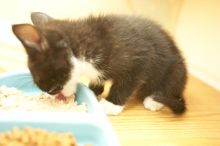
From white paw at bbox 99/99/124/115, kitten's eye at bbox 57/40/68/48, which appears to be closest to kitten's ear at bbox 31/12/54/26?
kitten's eye at bbox 57/40/68/48

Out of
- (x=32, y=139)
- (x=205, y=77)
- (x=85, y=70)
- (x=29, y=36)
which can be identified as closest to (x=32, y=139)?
(x=32, y=139)

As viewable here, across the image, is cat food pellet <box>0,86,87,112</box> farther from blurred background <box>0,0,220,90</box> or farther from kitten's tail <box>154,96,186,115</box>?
blurred background <box>0,0,220,90</box>

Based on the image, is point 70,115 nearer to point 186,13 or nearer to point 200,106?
point 200,106

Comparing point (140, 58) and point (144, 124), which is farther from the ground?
point (140, 58)

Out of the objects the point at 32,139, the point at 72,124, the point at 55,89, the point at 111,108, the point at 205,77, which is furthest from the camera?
the point at 205,77

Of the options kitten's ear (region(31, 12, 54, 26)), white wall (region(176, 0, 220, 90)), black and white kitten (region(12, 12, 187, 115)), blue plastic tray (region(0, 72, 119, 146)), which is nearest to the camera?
blue plastic tray (region(0, 72, 119, 146))

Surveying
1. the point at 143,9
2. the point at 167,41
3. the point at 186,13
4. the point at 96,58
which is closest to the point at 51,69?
the point at 96,58

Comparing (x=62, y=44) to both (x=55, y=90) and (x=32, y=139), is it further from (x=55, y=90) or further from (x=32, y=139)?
(x=32, y=139)
